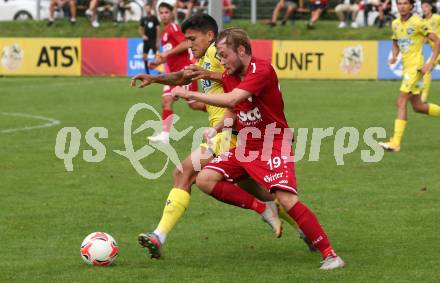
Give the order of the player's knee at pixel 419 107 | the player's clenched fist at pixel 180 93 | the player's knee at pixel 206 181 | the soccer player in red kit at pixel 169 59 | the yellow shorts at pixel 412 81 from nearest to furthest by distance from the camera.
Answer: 1. the player's clenched fist at pixel 180 93
2. the player's knee at pixel 206 181
3. the yellow shorts at pixel 412 81
4. the player's knee at pixel 419 107
5. the soccer player in red kit at pixel 169 59

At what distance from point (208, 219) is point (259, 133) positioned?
224 cm

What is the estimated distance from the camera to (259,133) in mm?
8148

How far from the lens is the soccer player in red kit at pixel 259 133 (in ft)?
25.8

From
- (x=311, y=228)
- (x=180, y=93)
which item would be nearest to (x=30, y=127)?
(x=311, y=228)

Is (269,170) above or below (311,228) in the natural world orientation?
above

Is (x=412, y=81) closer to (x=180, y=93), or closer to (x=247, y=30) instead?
(x=180, y=93)

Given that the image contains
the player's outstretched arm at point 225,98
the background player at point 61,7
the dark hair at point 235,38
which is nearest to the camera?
the player's outstretched arm at point 225,98

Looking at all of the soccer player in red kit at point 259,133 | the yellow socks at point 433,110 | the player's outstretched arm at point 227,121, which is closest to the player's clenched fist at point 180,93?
the soccer player in red kit at point 259,133

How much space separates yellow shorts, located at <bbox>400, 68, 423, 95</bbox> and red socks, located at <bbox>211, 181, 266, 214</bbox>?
7.35 m

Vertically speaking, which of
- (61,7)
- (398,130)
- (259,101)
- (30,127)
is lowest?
(61,7)

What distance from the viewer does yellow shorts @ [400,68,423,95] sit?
15.4 metres

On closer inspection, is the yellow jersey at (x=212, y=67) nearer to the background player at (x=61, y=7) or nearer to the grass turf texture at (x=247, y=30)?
the grass turf texture at (x=247, y=30)

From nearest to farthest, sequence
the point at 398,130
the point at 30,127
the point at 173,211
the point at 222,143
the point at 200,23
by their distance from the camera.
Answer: the point at 173,211, the point at 222,143, the point at 200,23, the point at 398,130, the point at 30,127

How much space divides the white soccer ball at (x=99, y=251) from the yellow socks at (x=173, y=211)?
0.42 m
